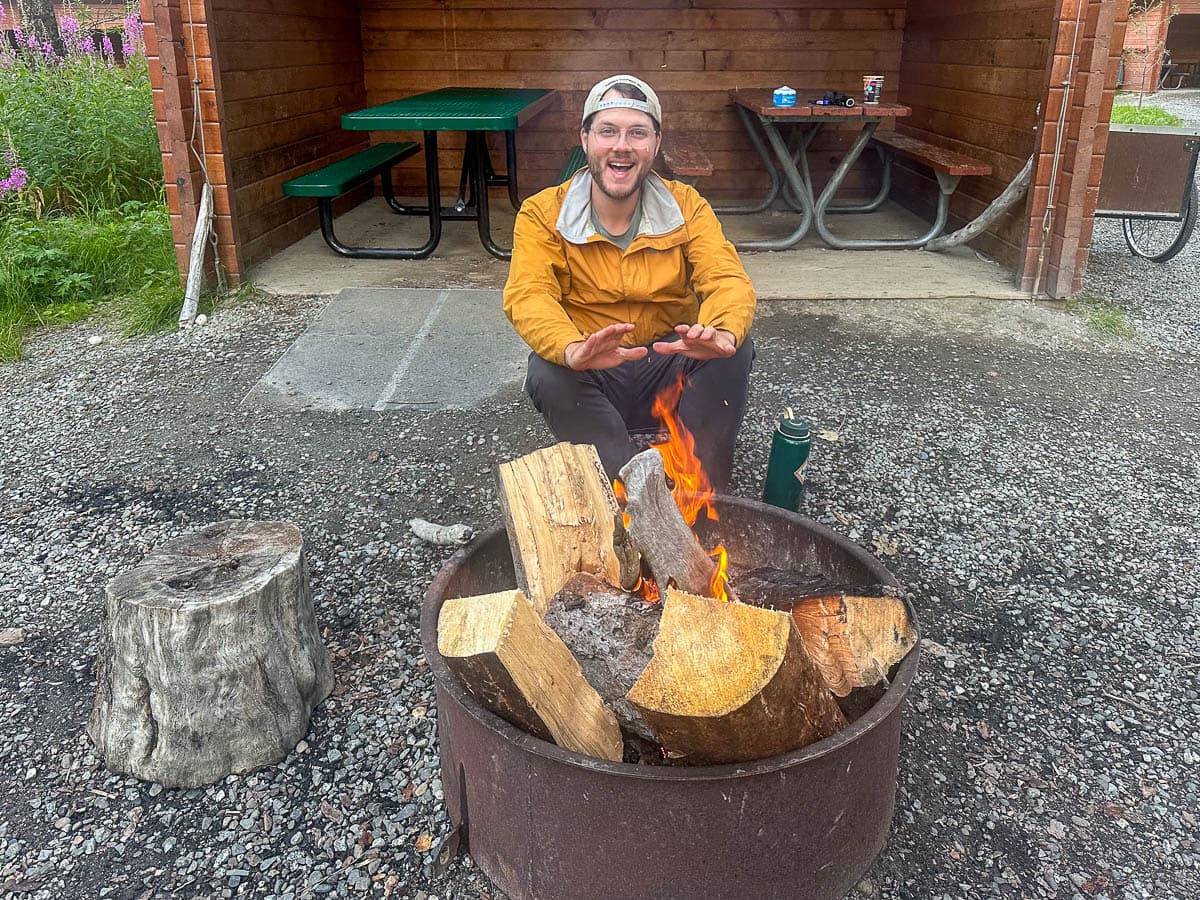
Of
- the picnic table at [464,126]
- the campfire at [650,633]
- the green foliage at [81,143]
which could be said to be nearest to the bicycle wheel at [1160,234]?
the picnic table at [464,126]

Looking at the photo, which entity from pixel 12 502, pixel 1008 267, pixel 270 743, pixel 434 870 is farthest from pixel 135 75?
pixel 434 870

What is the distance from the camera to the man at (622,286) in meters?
2.57

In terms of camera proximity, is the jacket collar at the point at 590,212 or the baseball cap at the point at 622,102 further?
the jacket collar at the point at 590,212

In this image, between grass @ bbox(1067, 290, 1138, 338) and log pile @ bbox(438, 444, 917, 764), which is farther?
grass @ bbox(1067, 290, 1138, 338)

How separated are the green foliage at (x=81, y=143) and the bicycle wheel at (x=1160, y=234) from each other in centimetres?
709

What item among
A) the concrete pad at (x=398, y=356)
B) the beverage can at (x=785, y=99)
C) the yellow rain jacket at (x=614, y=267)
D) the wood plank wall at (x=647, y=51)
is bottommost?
the concrete pad at (x=398, y=356)

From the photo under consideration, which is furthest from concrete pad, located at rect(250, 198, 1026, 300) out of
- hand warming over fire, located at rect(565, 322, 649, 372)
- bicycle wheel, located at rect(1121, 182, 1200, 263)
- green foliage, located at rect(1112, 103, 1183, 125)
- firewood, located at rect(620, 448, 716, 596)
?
green foliage, located at rect(1112, 103, 1183, 125)

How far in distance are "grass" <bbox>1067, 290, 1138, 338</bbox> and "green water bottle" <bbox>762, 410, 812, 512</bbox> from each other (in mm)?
2935

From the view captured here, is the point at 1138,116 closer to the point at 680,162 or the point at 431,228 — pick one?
the point at 680,162

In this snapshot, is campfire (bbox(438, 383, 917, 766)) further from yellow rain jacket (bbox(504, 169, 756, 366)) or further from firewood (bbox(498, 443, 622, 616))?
yellow rain jacket (bbox(504, 169, 756, 366))

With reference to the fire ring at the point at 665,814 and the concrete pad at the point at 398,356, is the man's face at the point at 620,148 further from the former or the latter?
the concrete pad at the point at 398,356

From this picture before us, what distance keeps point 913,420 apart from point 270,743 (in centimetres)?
284

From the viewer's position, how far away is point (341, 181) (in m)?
5.42

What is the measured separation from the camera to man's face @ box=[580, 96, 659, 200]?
2502 millimetres
